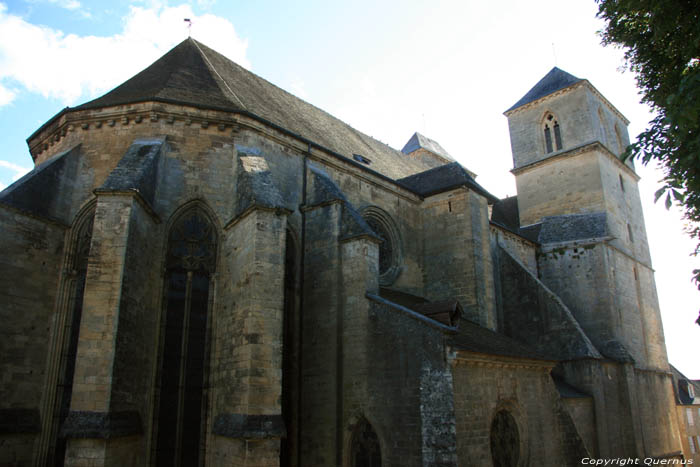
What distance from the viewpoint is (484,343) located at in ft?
39.4

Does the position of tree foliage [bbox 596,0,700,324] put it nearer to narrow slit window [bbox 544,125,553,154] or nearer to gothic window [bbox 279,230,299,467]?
gothic window [bbox 279,230,299,467]

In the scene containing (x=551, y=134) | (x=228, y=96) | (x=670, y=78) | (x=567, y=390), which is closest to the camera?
(x=670, y=78)

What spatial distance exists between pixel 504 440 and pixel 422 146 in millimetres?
20049

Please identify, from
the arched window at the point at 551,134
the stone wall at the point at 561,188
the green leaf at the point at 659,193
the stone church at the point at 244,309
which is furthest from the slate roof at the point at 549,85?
the green leaf at the point at 659,193

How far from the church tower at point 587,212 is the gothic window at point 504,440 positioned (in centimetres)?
792

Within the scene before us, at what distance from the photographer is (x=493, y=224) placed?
1889 centimetres

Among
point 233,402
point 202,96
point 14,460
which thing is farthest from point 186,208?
point 14,460

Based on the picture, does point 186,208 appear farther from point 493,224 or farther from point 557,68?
point 557,68

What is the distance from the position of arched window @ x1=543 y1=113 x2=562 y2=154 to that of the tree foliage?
14472mm

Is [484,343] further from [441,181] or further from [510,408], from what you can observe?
[441,181]

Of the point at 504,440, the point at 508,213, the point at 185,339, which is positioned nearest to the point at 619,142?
the point at 508,213

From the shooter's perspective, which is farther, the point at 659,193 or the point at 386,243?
the point at 386,243

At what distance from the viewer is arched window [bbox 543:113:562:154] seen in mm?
23709

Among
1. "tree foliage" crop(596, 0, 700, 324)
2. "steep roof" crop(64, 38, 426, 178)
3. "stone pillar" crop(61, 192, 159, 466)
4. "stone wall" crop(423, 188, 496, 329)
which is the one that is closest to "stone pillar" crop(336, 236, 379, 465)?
A: "steep roof" crop(64, 38, 426, 178)
